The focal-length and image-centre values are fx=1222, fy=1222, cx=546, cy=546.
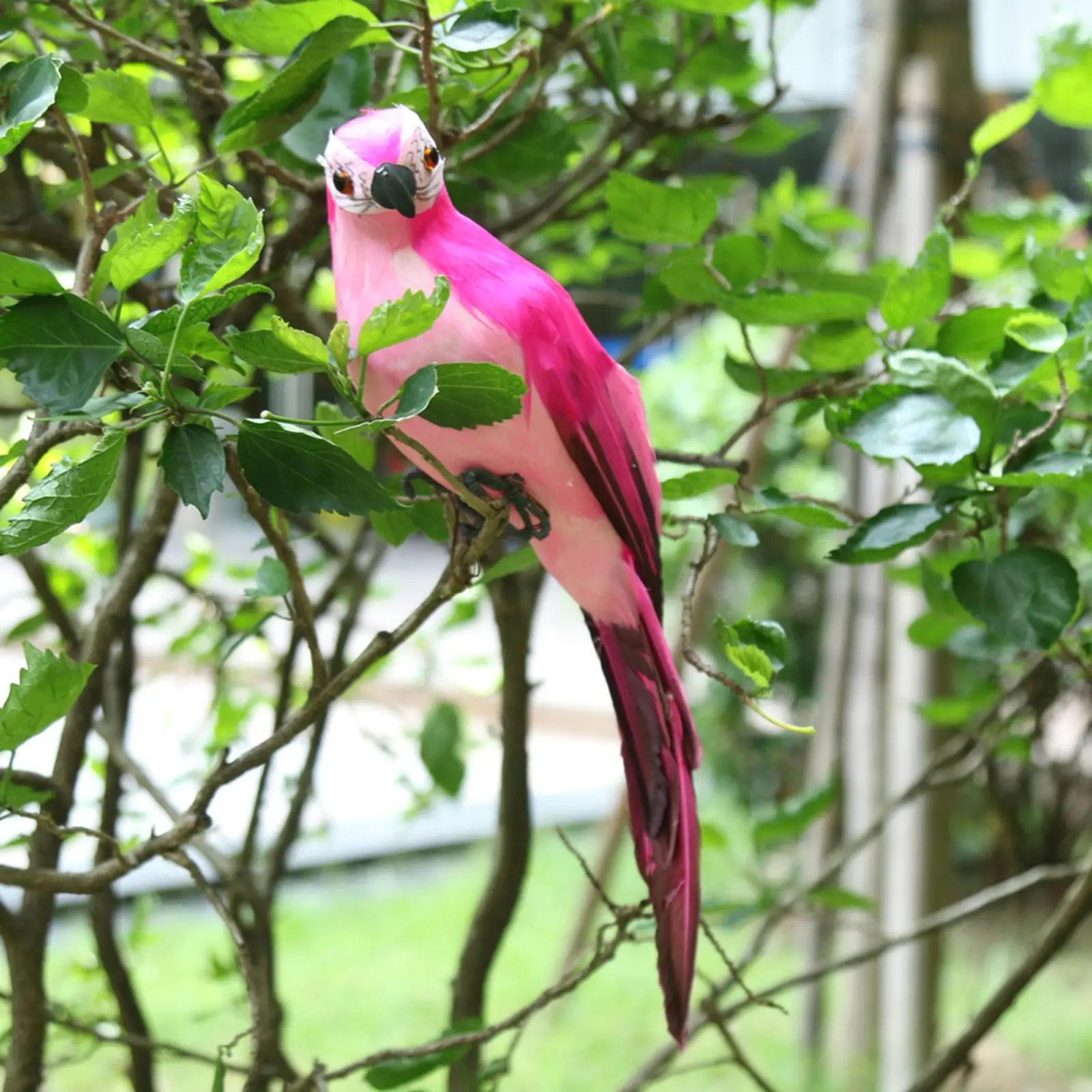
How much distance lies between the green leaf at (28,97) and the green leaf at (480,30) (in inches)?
4.7

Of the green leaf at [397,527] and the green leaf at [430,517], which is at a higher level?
the green leaf at [430,517]

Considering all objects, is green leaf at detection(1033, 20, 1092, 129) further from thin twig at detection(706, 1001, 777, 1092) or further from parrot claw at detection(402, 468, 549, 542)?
thin twig at detection(706, 1001, 777, 1092)

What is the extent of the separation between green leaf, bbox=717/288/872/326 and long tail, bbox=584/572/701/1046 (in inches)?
4.5

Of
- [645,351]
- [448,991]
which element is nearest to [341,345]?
[645,351]

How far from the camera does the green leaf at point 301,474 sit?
0.34 metres

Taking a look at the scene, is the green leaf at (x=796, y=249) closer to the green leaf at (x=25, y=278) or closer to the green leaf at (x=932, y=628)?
the green leaf at (x=932, y=628)

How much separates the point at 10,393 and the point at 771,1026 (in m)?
1.35

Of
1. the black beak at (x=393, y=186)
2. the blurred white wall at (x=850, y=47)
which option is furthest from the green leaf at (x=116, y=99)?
the blurred white wall at (x=850, y=47)

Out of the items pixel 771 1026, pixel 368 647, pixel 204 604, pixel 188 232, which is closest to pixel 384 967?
pixel 771 1026

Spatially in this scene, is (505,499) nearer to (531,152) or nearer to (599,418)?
(599,418)

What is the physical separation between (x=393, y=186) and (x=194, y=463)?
115 millimetres

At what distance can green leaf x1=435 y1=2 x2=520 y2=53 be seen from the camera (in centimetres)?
38

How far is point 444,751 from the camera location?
674 millimetres

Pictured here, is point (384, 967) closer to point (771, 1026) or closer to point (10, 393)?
point (771, 1026)
